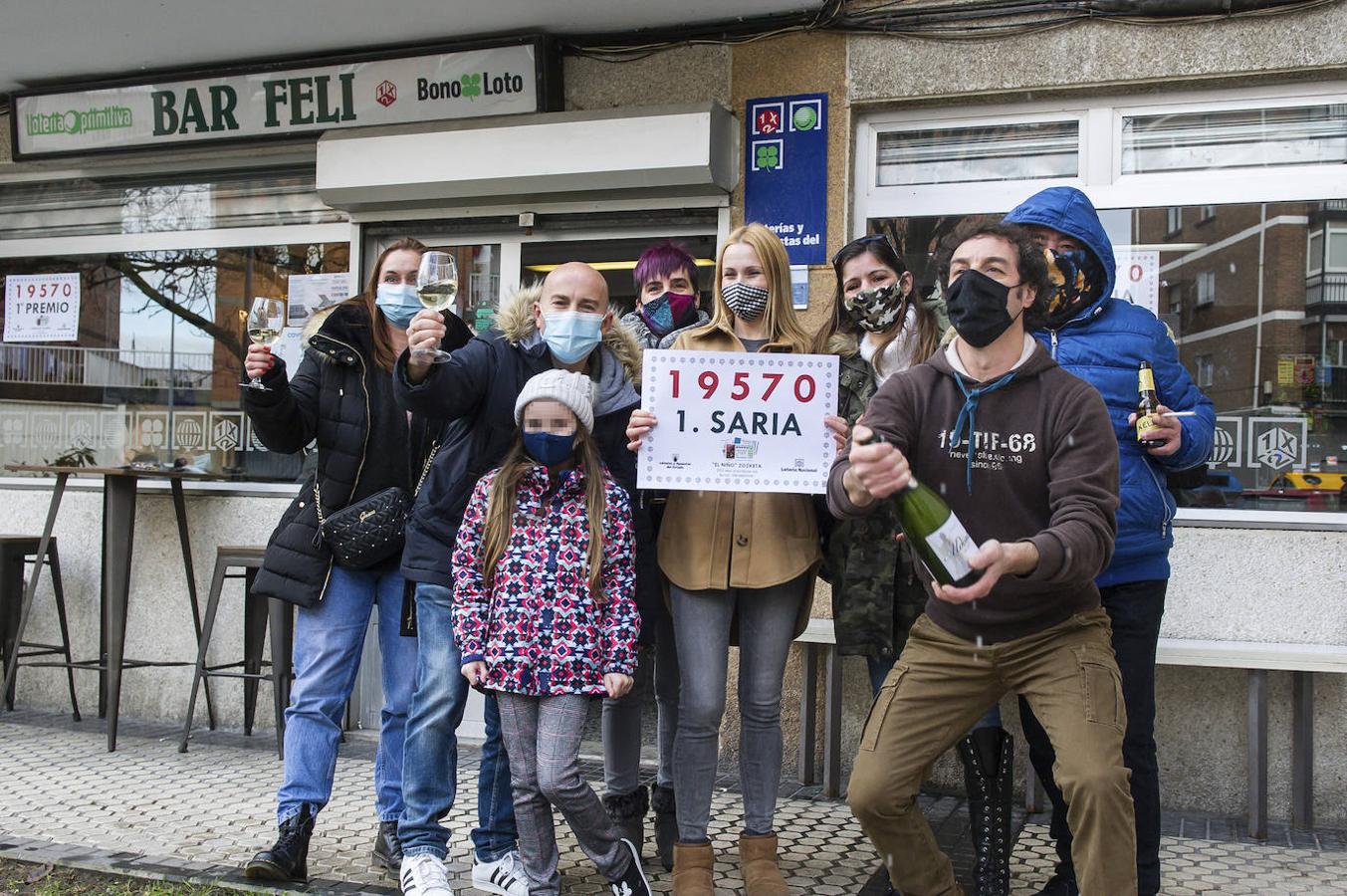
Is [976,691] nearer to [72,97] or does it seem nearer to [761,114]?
[761,114]

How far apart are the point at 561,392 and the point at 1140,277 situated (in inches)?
121

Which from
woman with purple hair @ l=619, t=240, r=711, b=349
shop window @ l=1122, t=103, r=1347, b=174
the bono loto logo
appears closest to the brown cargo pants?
woman with purple hair @ l=619, t=240, r=711, b=349

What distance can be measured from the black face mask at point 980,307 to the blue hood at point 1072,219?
69 cm

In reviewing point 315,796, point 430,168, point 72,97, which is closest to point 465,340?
point 315,796

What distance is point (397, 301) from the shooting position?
14.3 feet

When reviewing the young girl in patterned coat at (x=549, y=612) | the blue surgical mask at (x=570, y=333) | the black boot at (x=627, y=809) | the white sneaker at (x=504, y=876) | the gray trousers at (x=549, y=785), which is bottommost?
the white sneaker at (x=504, y=876)

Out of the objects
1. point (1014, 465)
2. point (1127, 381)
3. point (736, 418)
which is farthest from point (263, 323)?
point (1127, 381)

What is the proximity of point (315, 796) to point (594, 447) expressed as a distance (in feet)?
5.01

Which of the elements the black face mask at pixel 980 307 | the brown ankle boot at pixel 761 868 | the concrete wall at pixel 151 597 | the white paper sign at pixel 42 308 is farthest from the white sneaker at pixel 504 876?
the white paper sign at pixel 42 308

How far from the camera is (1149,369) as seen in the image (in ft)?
12.8

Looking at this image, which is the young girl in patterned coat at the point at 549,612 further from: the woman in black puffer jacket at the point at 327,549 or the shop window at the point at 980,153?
the shop window at the point at 980,153

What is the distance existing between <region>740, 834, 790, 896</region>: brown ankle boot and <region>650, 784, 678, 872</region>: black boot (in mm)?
507

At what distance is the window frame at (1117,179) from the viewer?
5.52m

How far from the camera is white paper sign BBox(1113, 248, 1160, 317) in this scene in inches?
226
